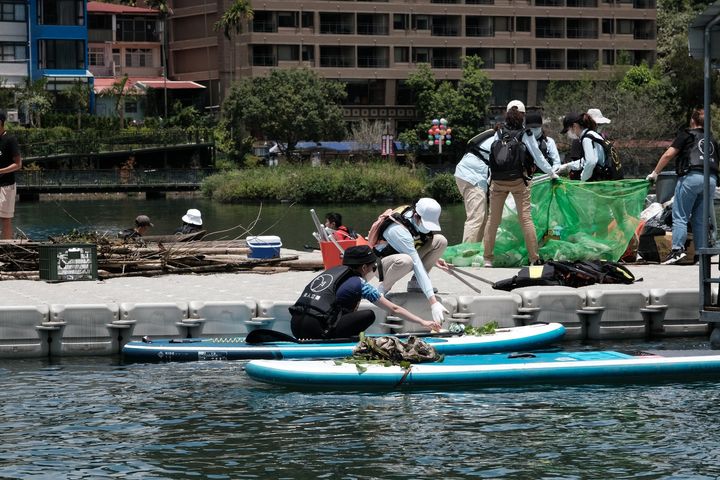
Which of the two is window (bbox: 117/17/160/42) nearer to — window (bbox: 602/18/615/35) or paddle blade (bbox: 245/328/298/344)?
window (bbox: 602/18/615/35)

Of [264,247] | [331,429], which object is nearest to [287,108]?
[264,247]

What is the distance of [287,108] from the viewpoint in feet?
291

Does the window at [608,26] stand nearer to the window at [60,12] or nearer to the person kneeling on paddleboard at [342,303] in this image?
the window at [60,12]

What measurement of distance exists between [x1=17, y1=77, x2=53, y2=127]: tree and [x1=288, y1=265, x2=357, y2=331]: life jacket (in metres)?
74.0

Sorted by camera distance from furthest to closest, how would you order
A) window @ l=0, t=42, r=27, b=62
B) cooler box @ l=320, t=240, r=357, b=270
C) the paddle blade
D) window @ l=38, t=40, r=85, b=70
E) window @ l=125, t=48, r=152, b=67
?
window @ l=125, t=48, r=152, b=67 < window @ l=38, t=40, r=85, b=70 < window @ l=0, t=42, r=27, b=62 < cooler box @ l=320, t=240, r=357, b=270 < the paddle blade

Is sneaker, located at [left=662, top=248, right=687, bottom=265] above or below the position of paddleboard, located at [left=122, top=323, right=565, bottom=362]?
above

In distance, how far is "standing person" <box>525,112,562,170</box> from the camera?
21.6 m

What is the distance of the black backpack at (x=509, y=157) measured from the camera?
20.7 metres

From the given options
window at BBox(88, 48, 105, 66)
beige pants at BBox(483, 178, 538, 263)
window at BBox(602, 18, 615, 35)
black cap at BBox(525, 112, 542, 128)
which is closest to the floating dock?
beige pants at BBox(483, 178, 538, 263)

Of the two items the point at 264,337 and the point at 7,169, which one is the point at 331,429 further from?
the point at 7,169

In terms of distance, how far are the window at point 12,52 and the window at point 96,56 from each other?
12951 millimetres

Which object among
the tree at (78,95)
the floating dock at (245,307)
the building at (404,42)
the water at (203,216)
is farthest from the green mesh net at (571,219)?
the building at (404,42)

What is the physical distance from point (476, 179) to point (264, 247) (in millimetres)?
3554

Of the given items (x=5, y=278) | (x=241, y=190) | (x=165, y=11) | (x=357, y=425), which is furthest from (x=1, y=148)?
(x=165, y=11)
